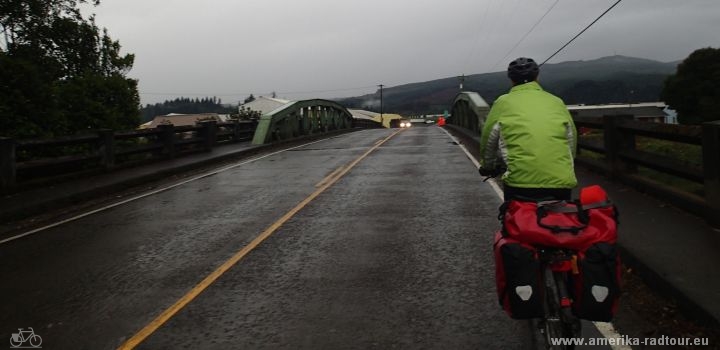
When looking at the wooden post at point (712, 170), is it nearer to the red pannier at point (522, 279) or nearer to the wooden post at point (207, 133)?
the red pannier at point (522, 279)

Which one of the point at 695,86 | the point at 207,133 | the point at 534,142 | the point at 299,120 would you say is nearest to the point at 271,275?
the point at 534,142

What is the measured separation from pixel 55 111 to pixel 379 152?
10.2m

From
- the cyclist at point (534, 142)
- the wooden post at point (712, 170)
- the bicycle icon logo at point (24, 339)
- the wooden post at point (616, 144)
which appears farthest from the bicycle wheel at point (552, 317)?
the wooden post at point (616, 144)

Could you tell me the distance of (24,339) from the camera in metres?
4.36

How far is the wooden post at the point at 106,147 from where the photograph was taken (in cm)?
1386

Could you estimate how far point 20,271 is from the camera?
6.25 m

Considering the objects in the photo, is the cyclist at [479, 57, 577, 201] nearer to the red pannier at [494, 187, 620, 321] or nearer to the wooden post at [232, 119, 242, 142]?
the red pannier at [494, 187, 620, 321]

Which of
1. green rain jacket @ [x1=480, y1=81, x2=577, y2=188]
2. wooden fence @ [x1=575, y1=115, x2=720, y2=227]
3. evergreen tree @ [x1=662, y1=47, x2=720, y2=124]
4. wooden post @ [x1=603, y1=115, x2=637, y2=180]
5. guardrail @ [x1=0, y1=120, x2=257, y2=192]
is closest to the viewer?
green rain jacket @ [x1=480, y1=81, x2=577, y2=188]

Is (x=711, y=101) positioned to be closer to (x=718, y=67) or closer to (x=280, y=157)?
(x=718, y=67)

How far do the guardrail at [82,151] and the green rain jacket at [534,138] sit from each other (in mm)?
9841

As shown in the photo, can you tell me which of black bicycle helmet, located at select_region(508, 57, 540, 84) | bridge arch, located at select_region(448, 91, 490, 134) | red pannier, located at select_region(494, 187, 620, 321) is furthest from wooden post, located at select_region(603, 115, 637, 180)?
bridge arch, located at select_region(448, 91, 490, 134)

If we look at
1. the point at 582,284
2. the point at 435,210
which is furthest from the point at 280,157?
the point at 582,284

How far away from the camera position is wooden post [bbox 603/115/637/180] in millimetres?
9648

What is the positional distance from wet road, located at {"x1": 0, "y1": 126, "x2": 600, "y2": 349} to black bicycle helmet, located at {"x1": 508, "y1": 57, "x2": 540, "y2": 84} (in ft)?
5.94
